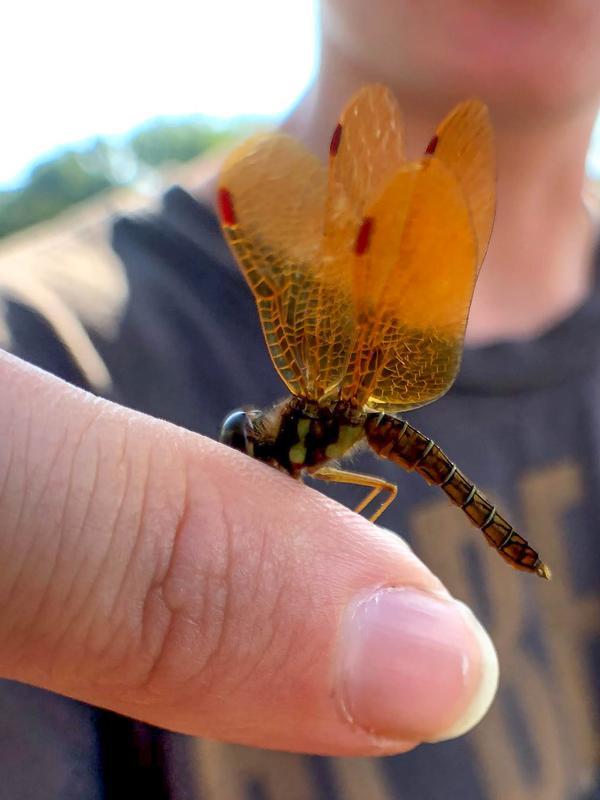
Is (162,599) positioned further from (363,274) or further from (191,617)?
(363,274)

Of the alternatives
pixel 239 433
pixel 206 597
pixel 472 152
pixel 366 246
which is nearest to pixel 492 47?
pixel 472 152

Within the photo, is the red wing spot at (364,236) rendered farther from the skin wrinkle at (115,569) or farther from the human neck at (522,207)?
the human neck at (522,207)

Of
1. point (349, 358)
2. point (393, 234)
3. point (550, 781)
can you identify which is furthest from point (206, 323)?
point (550, 781)

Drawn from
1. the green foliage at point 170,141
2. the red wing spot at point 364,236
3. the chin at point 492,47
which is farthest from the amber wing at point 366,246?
the green foliage at point 170,141

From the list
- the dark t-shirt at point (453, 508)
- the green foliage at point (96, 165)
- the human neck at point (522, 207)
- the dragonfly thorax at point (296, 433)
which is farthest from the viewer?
Result: the green foliage at point (96, 165)

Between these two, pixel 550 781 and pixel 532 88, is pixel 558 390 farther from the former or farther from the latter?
pixel 550 781

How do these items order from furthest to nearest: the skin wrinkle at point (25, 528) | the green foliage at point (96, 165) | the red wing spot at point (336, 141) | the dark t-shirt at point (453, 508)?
1. the green foliage at point (96, 165)
2. the dark t-shirt at point (453, 508)
3. the red wing spot at point (336, 141)
4. the skin wrinkle at point (25, 528)
